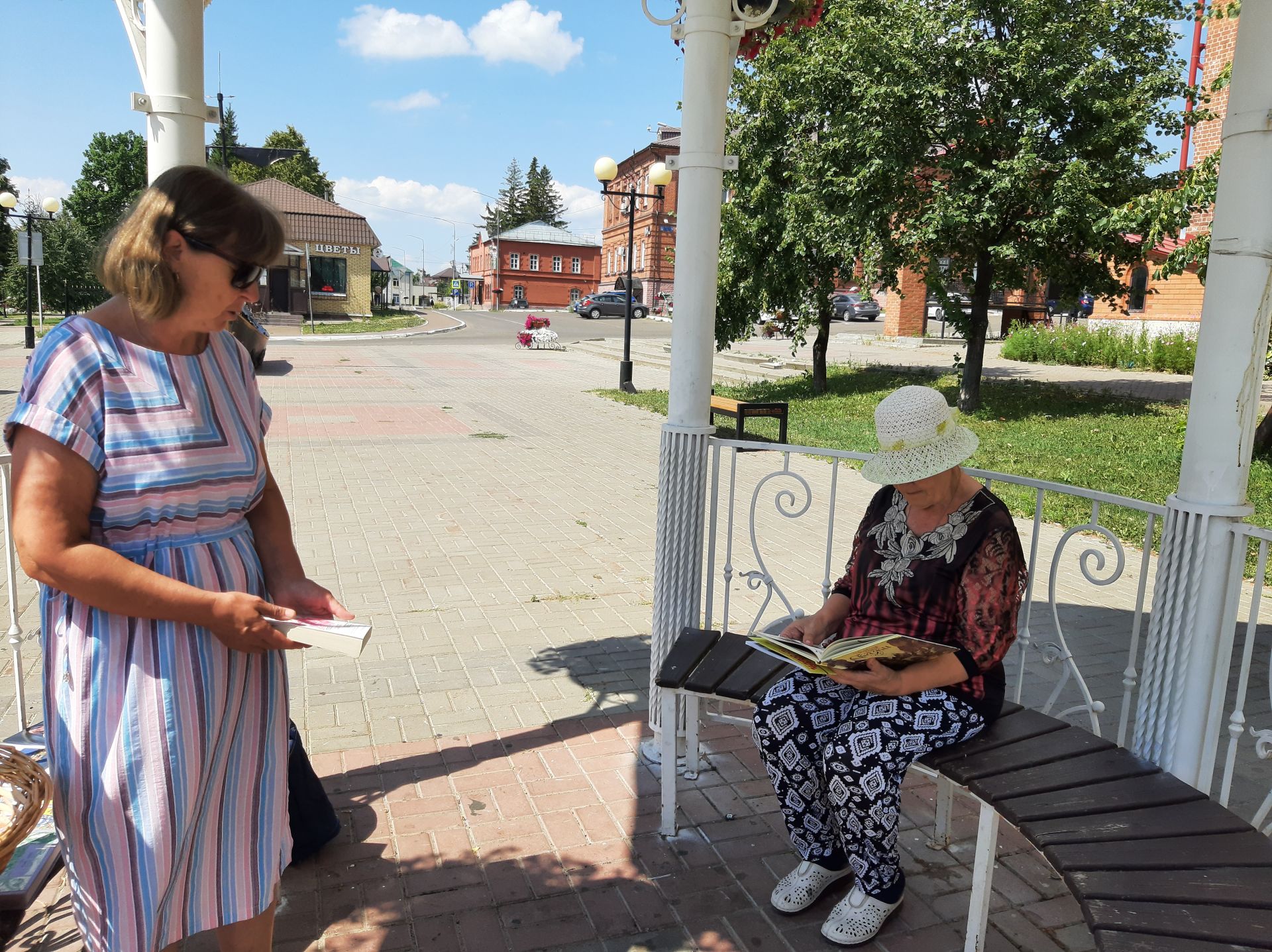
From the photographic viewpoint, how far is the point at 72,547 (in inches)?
63.8

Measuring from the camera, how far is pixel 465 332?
41.0m

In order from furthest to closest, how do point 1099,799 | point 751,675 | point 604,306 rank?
point 604,306, point 751,675, point 1099,799

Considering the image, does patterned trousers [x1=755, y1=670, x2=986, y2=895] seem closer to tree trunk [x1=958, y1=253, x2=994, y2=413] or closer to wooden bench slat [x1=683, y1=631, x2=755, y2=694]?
wooden bench slat [x1=683, y1=631, x2=755, y2=694]

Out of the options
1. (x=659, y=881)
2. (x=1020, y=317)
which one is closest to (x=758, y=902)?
(x=659, y=881)

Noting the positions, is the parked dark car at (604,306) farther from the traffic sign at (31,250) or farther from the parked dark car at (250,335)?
the parked dark car at (250,335)

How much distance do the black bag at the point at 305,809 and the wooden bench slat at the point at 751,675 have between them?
1.29 metres

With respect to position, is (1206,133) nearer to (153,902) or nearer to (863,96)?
(863,96)

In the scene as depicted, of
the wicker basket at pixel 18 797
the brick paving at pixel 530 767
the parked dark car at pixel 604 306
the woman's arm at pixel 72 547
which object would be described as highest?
the parked dark car at pixel 604 306

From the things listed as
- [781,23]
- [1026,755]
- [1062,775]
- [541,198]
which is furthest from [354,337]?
[541,198]

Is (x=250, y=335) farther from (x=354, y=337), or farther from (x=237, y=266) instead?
(x=354, y=337)

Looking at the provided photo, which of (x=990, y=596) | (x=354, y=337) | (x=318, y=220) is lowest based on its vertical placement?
(x=354, y=337)

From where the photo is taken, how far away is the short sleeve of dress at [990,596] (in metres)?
2.47

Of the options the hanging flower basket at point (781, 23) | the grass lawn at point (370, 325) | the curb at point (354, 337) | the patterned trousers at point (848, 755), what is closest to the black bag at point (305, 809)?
the patterned trousers at point (848, 755)

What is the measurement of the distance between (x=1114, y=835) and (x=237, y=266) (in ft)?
7.32
